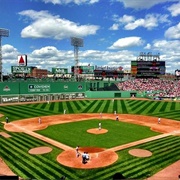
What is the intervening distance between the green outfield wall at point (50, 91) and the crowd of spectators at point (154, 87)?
6529mm

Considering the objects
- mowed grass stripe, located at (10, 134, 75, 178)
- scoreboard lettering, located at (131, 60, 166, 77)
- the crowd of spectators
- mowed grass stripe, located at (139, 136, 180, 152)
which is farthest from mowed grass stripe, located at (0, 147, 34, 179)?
scoreboard lettering, located at (131, 60, 166, 77)

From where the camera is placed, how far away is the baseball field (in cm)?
2094

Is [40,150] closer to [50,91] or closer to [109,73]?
[50,91]

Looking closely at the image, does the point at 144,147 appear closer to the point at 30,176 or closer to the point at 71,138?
the point at 71,138

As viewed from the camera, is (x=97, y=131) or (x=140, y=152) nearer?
(x=140, y=152)

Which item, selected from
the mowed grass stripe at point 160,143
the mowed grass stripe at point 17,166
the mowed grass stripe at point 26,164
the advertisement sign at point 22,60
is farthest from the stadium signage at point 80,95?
the mowed grass stripe at point 17,166

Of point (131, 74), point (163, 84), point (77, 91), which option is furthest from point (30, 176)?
point (131, 74)

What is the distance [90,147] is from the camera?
90.8 ft

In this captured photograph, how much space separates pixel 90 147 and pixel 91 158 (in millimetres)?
3512

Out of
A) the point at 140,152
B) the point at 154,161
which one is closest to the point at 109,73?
the point at 140,152

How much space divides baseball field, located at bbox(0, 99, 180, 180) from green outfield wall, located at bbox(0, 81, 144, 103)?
88.9 feet

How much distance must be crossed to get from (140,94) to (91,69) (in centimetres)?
3006

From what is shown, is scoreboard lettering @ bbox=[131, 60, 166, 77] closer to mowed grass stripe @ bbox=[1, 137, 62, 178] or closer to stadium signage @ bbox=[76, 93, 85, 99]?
stadium signage @ bbox=[76, 93, 85, 99]

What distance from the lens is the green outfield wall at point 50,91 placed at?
233ft
